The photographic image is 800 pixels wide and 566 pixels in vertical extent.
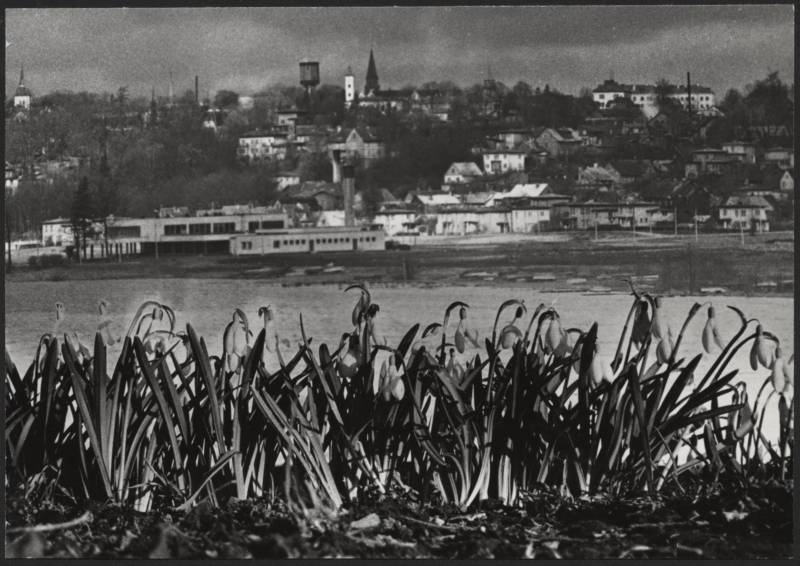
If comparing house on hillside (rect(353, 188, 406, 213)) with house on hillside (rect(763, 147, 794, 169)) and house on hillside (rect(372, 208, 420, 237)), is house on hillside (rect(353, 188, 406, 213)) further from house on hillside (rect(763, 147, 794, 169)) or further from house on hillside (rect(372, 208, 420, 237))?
house on hillside (rect(763, 147, 794, 169))

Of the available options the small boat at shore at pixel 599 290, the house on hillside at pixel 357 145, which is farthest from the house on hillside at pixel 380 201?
the small boat at shore at pixel 599 290

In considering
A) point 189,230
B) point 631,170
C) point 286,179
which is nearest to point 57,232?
point 189,230

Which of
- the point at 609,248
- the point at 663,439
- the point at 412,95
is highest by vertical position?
the point at 412,95

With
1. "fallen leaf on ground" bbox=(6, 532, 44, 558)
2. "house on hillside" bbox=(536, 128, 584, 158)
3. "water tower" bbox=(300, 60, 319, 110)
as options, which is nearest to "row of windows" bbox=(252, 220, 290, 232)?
"water tower" bbox=(300, 60, 319, 110)

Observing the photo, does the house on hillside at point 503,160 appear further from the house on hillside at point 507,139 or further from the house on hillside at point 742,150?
the house on hillside at point 742,150

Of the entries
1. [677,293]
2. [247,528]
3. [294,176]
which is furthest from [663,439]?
[294,176]

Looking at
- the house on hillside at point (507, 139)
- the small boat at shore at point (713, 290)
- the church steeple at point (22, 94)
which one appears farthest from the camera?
the house on hillside at point (507, 139)

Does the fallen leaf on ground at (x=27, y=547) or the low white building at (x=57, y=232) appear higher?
the low white building at (x=57, y=232)

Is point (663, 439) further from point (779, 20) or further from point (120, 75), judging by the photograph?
point (120, 75)
